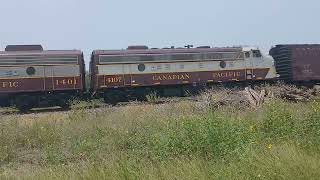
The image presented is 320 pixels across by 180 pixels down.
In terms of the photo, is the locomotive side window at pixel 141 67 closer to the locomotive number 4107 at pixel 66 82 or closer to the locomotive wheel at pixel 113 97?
the locomotive wheel at pixel 113 97

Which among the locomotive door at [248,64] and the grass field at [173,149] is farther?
the locomotive door at [248,64]

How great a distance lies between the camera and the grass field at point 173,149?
663 centimetres

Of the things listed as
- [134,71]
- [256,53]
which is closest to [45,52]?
[134,71]

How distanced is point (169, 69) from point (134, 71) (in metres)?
2.14

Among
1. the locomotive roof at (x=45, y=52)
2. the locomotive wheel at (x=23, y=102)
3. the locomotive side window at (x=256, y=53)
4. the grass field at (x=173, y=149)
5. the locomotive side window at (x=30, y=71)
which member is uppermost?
the locomotive roof at (x=45, y=52)

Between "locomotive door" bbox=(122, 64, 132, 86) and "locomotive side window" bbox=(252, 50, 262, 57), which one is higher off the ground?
"locomotive side window" bbox=(252, 50, 262, 57)

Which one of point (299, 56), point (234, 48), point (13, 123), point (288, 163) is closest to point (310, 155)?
point (288, 163)

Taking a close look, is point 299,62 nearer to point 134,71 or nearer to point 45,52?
point 134,71

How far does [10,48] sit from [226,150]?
20344 mm

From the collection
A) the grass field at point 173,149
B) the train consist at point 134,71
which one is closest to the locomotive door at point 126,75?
the train consist at point 134,71

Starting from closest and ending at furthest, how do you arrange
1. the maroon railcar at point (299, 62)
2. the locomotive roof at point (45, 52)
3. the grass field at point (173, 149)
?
the grass field at point (173, 149) < the locomotive roof at point (45, 52) < the maroon railcar at point (299, 62)

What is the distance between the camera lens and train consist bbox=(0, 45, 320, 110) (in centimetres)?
Result: 2484

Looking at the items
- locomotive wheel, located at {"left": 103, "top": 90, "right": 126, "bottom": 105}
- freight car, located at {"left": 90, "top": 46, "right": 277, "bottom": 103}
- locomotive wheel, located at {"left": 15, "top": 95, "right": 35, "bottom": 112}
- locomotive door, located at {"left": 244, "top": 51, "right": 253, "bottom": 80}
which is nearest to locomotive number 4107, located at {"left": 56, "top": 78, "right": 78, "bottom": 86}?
freight car, located at {"left": 90, "top": 46, "right": 277, "bottom": 103}

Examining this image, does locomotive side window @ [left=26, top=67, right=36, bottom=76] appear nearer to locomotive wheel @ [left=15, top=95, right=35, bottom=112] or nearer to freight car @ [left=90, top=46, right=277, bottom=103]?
locomotive wheel @ [left=15, top=95, right=35, bottom=112]
